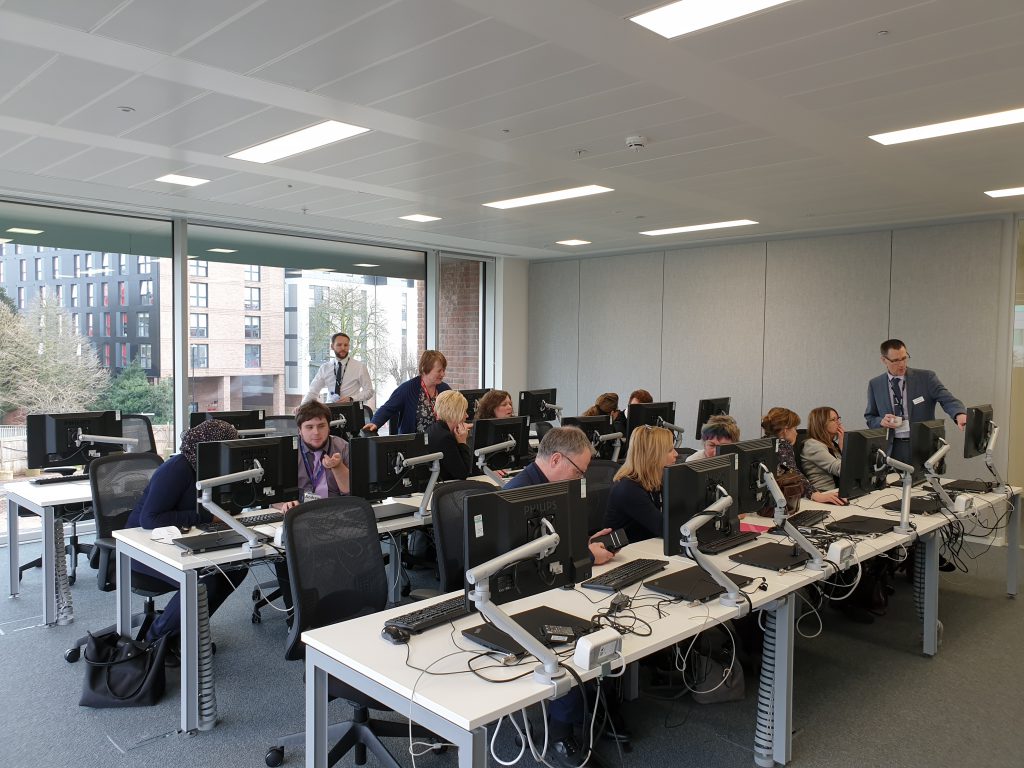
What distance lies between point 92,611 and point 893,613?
495 centimetres

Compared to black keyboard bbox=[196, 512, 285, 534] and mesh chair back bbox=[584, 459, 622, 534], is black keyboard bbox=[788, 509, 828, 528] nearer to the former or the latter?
mesh chair back bbox=[584, 459, 622, 534]

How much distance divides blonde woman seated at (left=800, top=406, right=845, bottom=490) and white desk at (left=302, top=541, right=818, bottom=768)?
6.27 ft

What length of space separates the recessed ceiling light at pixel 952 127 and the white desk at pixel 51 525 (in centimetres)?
500

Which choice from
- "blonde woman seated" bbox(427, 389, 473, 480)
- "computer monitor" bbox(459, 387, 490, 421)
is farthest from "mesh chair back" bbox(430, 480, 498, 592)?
"computer monitor" bbox(459, 387, 490, 421)

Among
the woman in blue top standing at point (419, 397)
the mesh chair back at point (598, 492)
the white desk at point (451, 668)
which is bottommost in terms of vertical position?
the white desk at point (451, 668)

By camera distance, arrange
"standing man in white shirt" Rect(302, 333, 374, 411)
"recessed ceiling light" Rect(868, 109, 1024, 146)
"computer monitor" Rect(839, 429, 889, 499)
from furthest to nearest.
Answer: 1. "standing man in white shirt" Rect(302, 333, 374, 411)
2. "computer monitor" Rect(839, 429, 889, 499)
3. "recessed ceiling light" Rect(868, 109, 1024, 146)

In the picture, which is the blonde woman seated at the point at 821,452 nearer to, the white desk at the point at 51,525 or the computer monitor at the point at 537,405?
the computer monitor at the point at 537,405

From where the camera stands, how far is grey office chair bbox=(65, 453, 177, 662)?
13.0 feet

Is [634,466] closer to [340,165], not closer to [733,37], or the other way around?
[733,37]

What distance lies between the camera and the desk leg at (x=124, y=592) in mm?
3541

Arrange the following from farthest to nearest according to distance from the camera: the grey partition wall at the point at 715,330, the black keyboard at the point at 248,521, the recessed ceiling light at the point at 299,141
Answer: the grey partition wall at the point at 715,330, the recessed ceiling light at the point at 299,141, the black keyboard at the point at 248,521

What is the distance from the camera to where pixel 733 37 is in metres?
2.86

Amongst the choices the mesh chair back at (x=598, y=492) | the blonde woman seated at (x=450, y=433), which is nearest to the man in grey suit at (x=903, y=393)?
the mesh chair back at (x=598, y=492)

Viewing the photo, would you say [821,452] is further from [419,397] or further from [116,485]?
[116,485]
